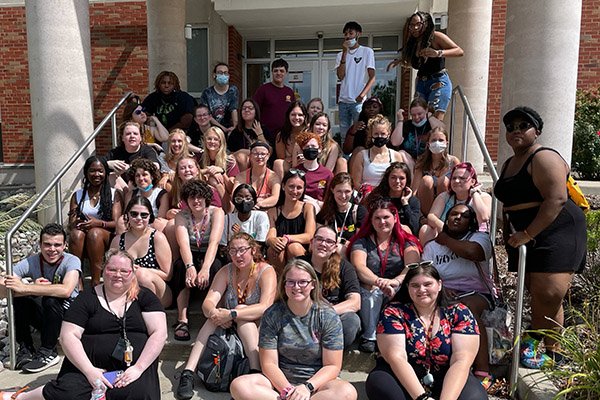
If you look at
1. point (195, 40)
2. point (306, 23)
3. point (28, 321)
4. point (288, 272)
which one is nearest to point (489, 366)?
point (288, 272)

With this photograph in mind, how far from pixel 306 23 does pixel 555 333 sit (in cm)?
973

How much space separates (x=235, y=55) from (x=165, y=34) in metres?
2.94

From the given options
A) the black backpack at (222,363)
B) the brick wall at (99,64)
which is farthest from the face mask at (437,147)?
the brick wall at (99,64)

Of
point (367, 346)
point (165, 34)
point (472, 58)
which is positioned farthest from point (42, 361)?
point (472, 58)

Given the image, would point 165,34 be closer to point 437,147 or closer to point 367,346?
point 437,147

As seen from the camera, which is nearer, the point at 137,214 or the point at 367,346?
the point at 367,346

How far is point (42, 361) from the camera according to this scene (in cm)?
420

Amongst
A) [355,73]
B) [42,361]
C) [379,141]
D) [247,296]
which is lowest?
[42,361]

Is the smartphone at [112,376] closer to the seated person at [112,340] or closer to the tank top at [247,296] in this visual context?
the seated person at [112,340]

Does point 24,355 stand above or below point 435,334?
below

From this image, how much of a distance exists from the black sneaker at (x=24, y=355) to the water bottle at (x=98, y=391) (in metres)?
1.31

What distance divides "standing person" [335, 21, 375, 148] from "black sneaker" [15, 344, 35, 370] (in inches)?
172

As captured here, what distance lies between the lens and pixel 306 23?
461 inches

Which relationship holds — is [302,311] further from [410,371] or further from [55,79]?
[55,79]
